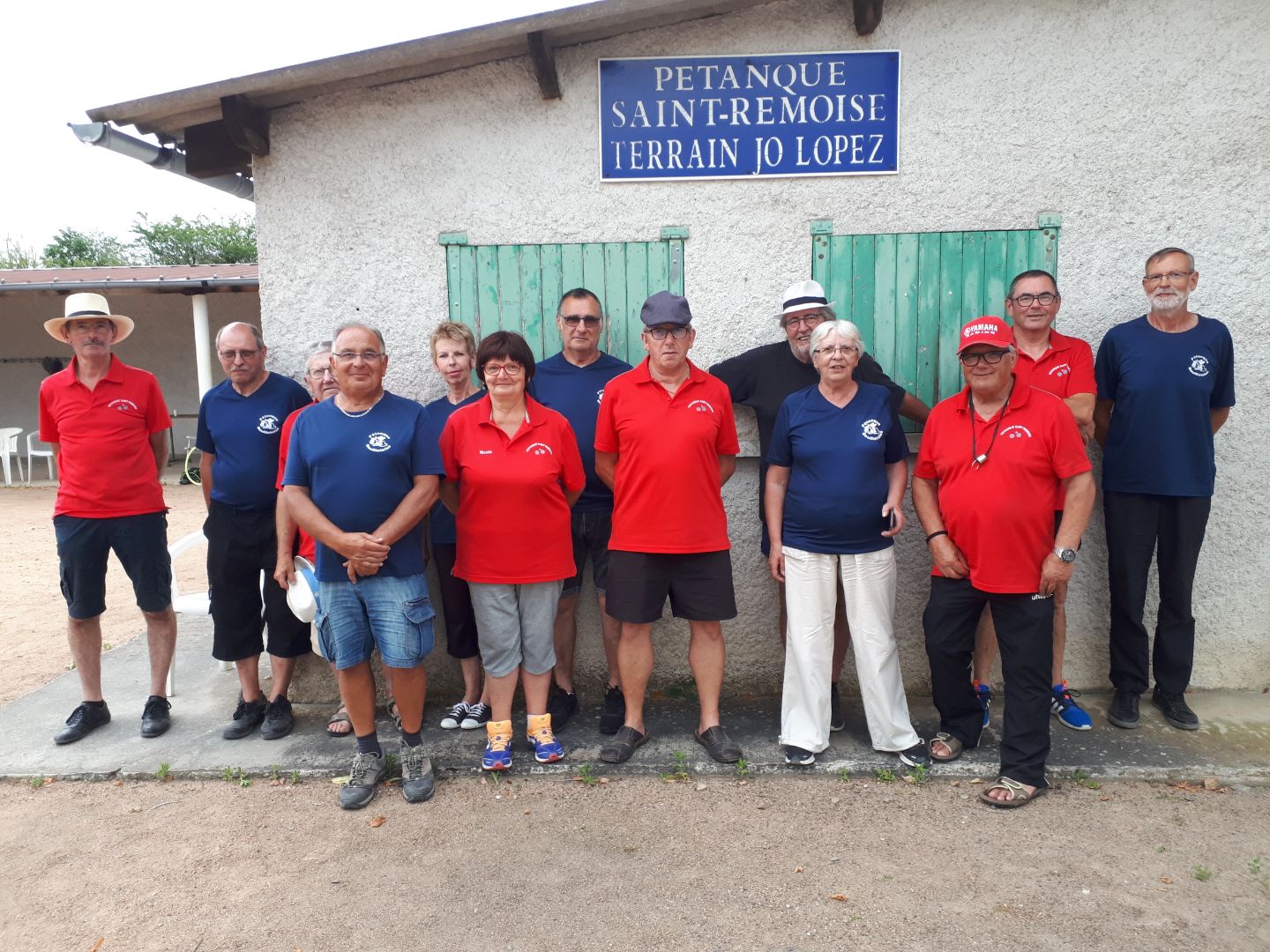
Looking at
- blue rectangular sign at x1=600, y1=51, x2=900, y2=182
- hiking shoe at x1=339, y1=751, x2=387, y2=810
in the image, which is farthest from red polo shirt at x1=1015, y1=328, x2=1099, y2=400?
hiking shoe at x1=339, y1=751, x2=387, y2=810

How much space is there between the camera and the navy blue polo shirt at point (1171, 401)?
378 centimetres

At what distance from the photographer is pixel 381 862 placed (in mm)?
3057

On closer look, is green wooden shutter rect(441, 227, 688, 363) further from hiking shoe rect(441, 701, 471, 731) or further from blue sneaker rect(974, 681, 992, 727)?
blue sneaker rect(974, 681, 992, 727)

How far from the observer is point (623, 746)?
3.72 m

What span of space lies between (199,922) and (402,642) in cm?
113

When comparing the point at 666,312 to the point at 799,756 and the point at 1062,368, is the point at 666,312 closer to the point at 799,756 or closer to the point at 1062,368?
the point at 1062,368

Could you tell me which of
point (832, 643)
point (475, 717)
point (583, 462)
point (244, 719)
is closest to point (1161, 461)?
point (832, 643)

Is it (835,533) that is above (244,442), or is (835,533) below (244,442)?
below

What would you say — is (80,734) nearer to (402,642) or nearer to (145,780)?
(145,780)

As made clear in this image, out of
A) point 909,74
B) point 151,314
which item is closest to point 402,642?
point 909,74

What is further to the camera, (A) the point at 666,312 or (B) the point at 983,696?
(B) the point at 983,696

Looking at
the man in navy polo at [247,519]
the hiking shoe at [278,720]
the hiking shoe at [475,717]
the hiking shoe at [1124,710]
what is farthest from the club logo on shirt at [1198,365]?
the hiking shoe at [278,720]

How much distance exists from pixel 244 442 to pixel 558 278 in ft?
5.57

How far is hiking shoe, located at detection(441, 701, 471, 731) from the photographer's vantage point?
13.4 ft
